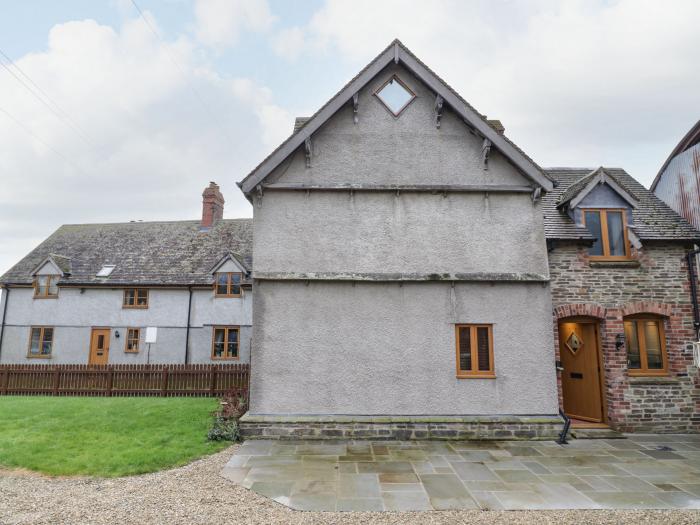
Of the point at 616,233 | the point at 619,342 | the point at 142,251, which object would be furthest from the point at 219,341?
the point at 616,233

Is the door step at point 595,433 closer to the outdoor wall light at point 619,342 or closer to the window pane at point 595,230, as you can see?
the outdoor wall light at point 619,342

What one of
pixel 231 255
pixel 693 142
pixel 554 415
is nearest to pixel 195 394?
pixel 231 255

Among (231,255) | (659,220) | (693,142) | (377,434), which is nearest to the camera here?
(377,434)

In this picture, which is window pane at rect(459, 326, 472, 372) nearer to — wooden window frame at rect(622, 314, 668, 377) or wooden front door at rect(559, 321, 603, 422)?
wooden front door at rect(559, 321, 603, 422)

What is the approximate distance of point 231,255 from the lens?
829 inches

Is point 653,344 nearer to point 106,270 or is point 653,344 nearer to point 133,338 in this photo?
point 133,338

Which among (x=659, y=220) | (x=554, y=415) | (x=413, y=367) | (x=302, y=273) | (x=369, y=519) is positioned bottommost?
(x=369, y=519)

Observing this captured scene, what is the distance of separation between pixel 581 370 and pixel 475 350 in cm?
372

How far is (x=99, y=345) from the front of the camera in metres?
21.0

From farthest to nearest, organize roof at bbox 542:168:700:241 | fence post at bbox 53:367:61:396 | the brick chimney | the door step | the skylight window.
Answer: the brick chimney
the skylight window
fence post at bbox 53:367:61:396
roof at bbox 542:168:700:241
the door step

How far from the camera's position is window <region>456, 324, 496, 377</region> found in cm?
948

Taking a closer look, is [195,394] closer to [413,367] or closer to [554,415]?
[413,367]

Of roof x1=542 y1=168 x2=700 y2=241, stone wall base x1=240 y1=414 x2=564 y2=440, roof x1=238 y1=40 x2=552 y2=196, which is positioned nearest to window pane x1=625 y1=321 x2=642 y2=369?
roof x1=542 y1=168 x2=700 y2=241

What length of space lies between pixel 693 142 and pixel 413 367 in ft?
39.0
